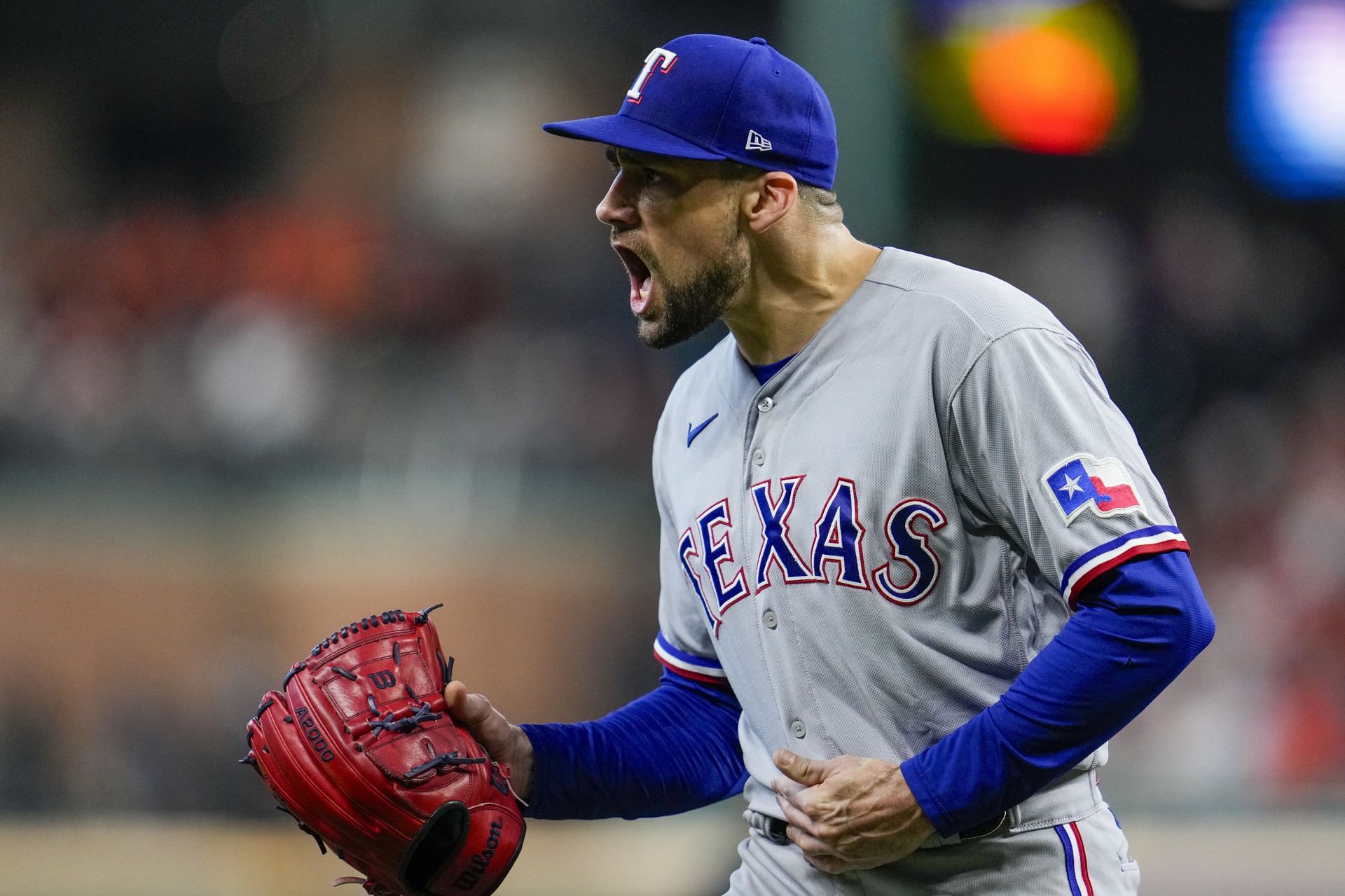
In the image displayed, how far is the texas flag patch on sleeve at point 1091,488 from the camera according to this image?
145 cm

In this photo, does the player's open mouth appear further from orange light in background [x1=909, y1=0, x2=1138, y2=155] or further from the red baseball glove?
orange light in background [x1=909, y1=0, x2=1138, y2=155]

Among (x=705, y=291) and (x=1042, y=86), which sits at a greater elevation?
(x=1042, y=86)

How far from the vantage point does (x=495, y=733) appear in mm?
1781

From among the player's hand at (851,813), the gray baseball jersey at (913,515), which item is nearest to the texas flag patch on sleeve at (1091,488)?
the gray baseball jersey at (913,515)

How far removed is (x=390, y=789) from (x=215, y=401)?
4.26m

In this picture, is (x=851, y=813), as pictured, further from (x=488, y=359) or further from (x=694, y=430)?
(x=488, y=359)

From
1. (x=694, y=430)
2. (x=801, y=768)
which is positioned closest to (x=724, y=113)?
(x=694, y=430)

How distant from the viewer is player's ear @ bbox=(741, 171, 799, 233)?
1.78 metres

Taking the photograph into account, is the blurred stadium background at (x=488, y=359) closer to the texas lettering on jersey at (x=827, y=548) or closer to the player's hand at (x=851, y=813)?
the texas lettering on jersey at (x=827, y=548)

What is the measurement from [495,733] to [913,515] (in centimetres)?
61

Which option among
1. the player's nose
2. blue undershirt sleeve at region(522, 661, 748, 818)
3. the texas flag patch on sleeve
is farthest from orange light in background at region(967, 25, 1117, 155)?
the texas flag patch on sleeve

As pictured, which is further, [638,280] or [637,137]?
[638,280]

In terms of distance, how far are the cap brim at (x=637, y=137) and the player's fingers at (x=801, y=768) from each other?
74cm

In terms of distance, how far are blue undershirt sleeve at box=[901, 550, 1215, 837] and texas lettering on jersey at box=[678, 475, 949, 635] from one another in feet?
0.62
